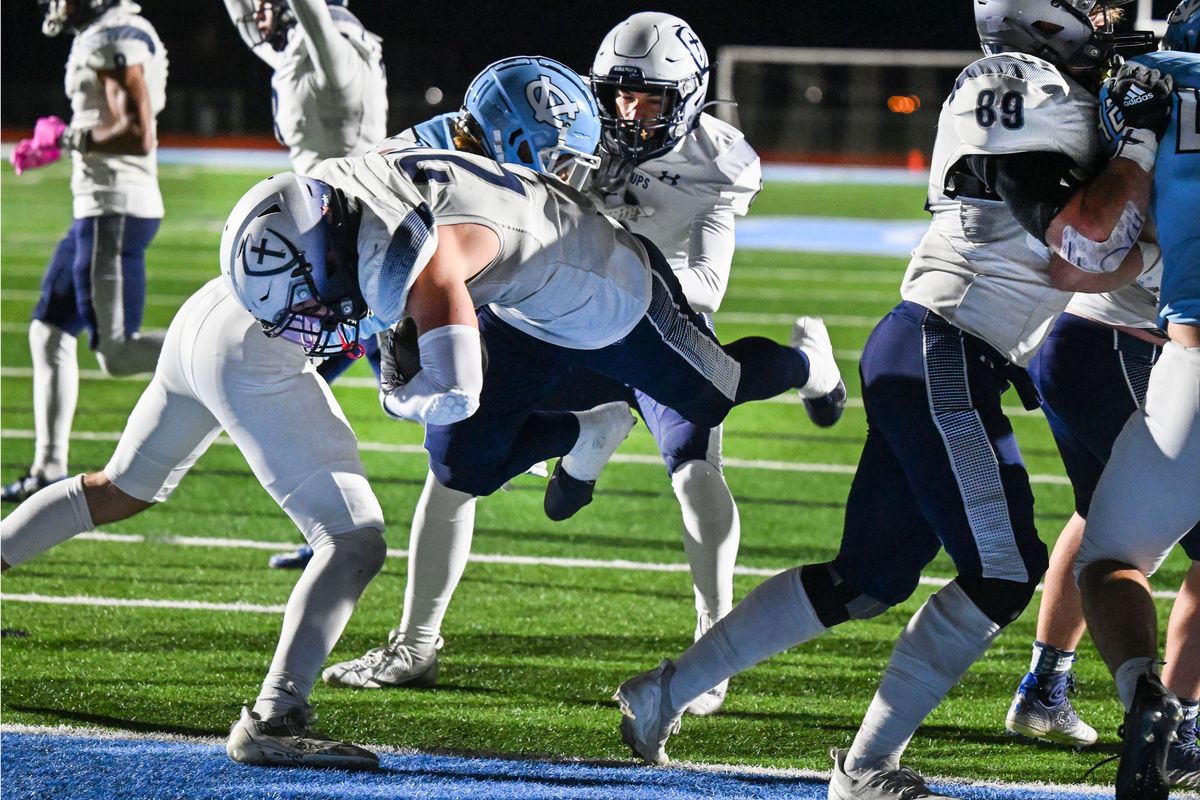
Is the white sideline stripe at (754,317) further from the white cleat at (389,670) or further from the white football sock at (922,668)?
the white football sock at (922,668)

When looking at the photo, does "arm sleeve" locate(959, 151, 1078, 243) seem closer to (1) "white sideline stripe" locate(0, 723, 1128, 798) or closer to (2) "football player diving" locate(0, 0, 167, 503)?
(1) "white sideline stripe" locate(0, 723, 1128, 798)

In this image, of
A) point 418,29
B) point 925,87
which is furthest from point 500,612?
point 418,29

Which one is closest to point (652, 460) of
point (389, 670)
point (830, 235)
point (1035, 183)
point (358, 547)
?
point (389, 670)

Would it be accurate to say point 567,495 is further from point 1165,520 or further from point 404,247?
point 1165,520

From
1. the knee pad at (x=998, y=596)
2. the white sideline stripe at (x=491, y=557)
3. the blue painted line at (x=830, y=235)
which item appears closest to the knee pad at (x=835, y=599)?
the knee pad at (x=998, y=596)

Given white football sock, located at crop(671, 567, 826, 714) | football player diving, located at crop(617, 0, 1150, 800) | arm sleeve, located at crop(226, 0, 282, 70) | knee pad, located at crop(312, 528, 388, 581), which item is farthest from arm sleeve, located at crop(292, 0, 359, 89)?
white football sock, located at crop(671, 567, 826, 714)

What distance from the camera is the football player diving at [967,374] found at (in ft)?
8.66

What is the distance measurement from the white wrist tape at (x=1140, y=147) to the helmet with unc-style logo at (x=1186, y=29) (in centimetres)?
35

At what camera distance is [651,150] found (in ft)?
12.3

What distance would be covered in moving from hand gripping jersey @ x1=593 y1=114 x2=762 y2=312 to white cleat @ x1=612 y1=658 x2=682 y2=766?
41.2 inches

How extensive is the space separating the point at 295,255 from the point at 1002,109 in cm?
125

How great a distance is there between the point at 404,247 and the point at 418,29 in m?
25.4

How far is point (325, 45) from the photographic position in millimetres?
4746

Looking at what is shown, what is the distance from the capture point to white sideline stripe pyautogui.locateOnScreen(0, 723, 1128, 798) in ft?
10.3
